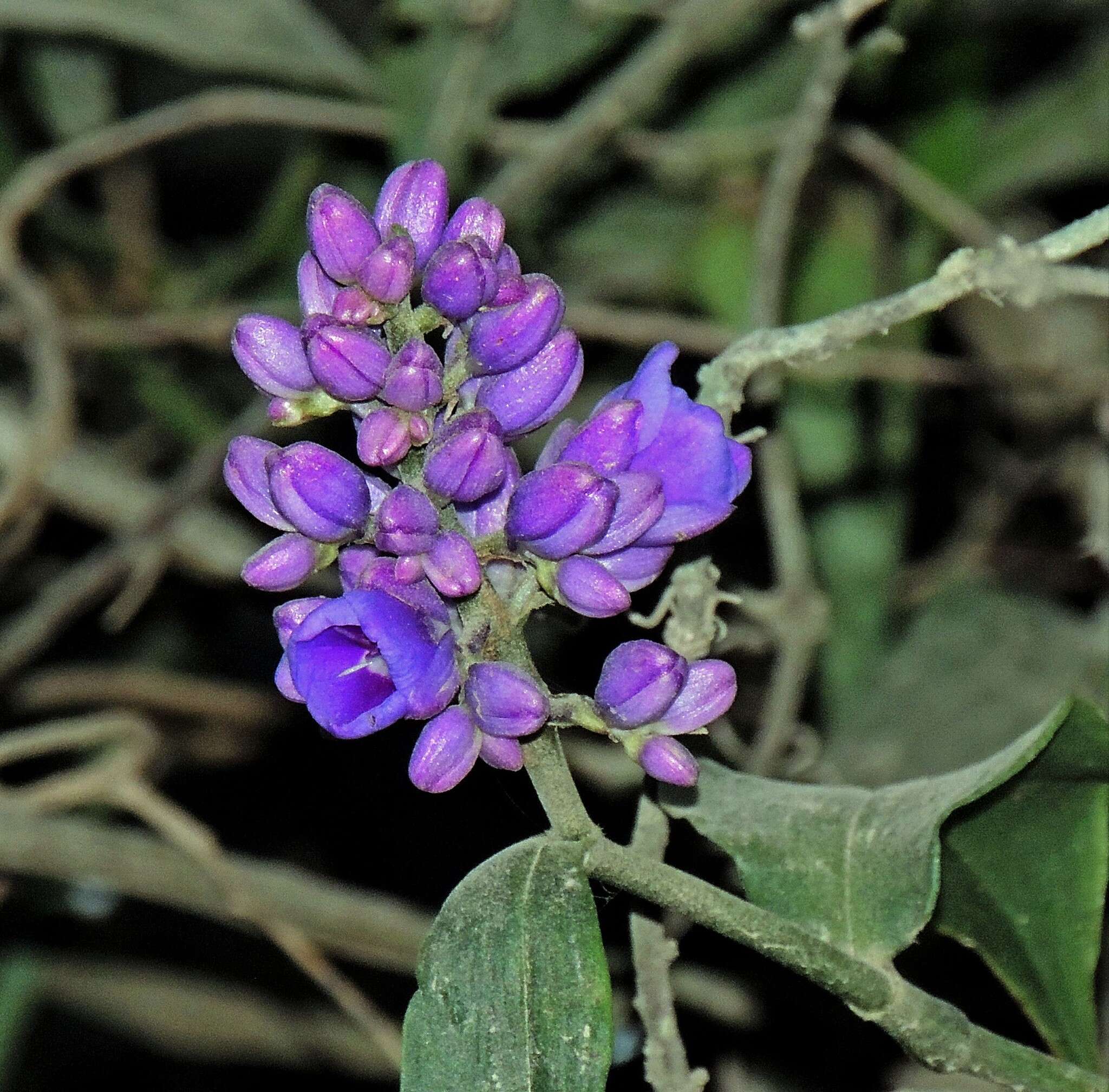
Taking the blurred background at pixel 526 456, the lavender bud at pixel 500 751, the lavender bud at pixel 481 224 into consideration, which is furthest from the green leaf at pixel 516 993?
the blurred background at pixel 526 456

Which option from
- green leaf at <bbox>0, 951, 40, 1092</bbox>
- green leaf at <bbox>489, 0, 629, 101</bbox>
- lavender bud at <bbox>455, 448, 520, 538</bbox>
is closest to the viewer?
lavender bud at <bbox>455, 448, 520, 538</bbox>

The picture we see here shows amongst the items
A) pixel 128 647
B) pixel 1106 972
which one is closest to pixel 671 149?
pixel 128 647

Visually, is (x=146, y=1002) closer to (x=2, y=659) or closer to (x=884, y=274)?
(x=2, y=659)

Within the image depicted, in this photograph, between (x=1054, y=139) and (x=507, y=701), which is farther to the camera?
(x=1054, y=139)

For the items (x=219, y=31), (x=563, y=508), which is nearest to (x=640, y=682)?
(x=563, y=508)

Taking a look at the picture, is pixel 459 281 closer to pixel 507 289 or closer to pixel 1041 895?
pixel 507 289

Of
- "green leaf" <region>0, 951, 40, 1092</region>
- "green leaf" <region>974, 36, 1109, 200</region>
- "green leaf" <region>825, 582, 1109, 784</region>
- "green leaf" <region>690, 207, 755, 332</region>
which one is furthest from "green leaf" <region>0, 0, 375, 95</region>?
"green leaf" <region>0, 951, 40, 1092</region>

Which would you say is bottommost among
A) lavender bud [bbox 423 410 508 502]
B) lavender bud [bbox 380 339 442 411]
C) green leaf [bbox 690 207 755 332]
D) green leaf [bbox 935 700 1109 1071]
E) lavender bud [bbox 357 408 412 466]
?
green leaf [bbox 935 700 1109 1071]

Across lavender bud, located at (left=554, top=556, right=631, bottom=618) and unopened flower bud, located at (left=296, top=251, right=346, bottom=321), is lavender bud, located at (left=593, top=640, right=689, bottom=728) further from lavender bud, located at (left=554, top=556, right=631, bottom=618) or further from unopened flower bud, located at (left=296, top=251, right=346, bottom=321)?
unopened flower bud, located at (left=296, top=251, right=346, bottom=321)
